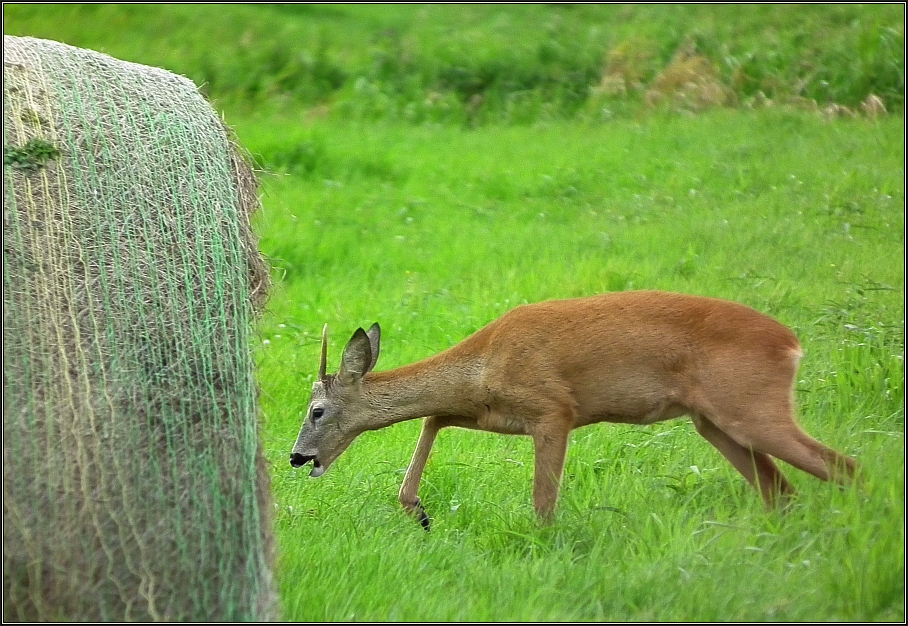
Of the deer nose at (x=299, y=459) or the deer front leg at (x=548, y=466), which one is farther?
the deer nose at (x=299, y=459)

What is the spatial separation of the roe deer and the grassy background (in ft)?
0.95

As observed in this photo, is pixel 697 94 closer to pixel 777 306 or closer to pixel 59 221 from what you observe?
pixel 777 306

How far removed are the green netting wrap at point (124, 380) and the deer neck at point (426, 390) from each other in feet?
4.45

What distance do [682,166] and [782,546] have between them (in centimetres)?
858

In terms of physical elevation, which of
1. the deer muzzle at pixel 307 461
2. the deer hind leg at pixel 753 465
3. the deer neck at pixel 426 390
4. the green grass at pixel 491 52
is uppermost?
the deer neck at pixel 426 390

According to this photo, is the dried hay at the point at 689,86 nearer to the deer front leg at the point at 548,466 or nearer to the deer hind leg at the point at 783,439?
the deer front leg at the point at 548,466

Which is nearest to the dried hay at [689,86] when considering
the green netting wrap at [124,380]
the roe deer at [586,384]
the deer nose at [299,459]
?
the roe deer at [586,384]

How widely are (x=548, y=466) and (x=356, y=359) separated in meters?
1.20

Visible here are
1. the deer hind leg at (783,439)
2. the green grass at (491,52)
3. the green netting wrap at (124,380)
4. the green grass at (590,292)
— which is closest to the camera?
the green netting wrap at (124,380)

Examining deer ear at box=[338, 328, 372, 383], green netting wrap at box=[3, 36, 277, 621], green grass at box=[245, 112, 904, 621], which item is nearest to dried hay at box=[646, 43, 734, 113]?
green grass at box=[245, 112, 904, 621]

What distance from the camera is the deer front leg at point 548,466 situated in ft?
21.4

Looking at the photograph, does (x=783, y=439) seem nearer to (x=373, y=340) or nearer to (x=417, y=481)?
(x=417, y=481)

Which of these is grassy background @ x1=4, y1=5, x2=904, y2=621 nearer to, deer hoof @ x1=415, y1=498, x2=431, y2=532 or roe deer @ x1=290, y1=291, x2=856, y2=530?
deer hoof @ x1=415, y1=498, x2=431, y2=532

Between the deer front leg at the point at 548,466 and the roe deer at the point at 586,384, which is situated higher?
the roe deer at the point at 586,384
